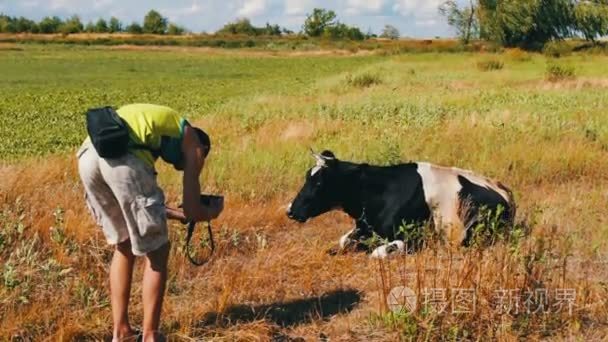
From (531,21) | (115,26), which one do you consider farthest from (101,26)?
(531,21)

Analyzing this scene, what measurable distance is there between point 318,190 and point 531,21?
55894mm

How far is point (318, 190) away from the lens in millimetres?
6035

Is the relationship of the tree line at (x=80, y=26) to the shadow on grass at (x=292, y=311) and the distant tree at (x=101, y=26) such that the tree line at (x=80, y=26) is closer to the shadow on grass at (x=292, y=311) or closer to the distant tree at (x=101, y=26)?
the distant tree at (x=101, y=26)

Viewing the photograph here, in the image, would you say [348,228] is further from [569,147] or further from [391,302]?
[569,147]

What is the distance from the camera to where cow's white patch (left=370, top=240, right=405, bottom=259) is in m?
5.40

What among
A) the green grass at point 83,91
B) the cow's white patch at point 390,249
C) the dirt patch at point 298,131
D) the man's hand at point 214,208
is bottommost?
the green grass at point 83,91

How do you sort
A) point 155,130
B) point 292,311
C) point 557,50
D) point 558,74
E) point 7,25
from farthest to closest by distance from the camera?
1. point 7,25
2. point 557,50
3. point 558,74
4. point 292,311
5. point 155,130

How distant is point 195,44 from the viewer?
305ft

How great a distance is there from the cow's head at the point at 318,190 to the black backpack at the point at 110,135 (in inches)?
99.8

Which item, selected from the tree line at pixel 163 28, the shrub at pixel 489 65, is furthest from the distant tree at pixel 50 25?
the shrub at pixel 489 65

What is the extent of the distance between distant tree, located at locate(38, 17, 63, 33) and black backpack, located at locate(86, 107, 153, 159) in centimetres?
13352

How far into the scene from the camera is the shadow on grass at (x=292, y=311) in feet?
14.4

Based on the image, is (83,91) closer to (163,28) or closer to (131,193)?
(131,193)

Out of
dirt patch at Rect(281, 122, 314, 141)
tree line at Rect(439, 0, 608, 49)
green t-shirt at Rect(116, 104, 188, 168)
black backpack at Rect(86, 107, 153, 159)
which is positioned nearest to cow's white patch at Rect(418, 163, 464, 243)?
green t-shirt at Rect(116, 104, 188, 168)
